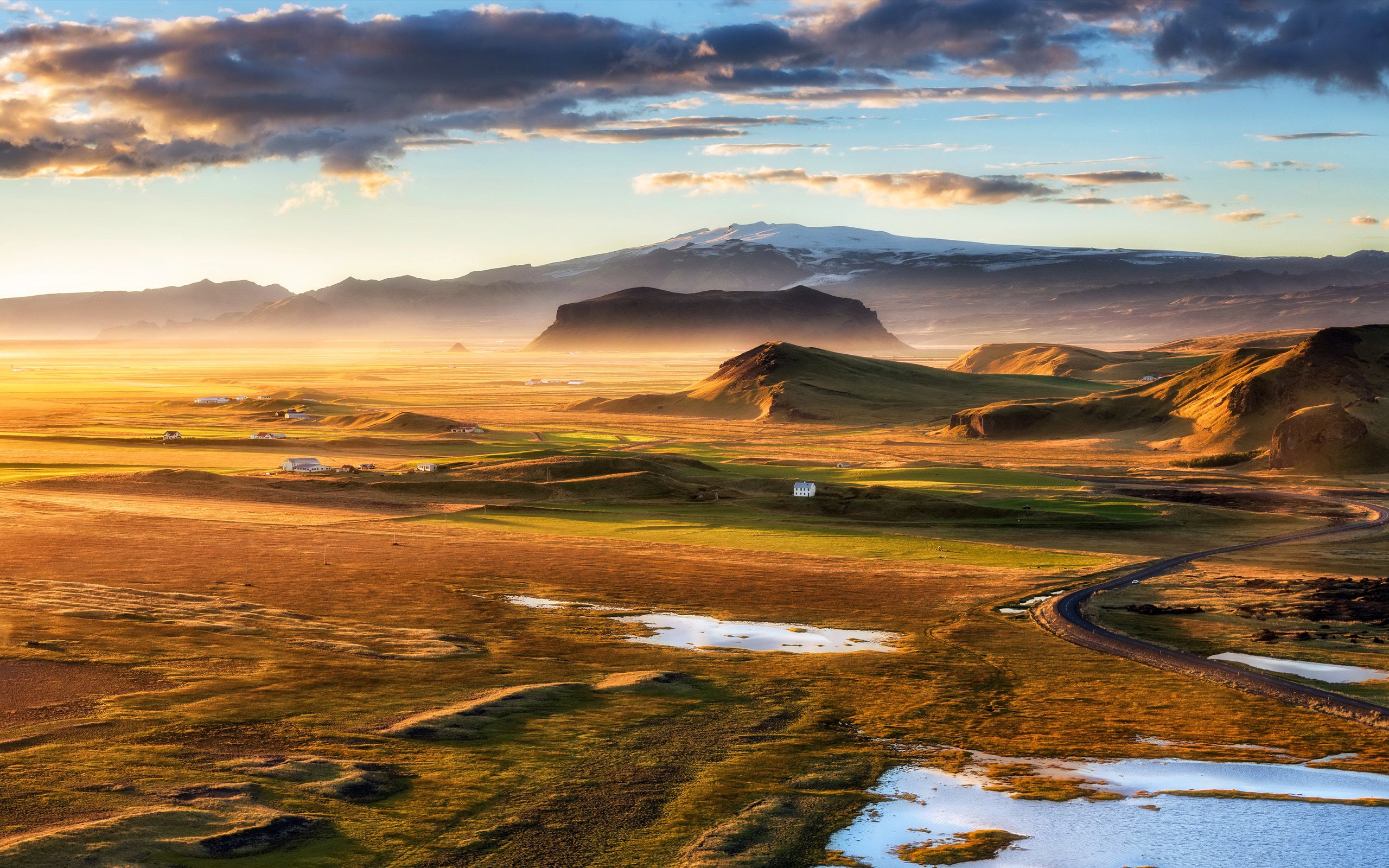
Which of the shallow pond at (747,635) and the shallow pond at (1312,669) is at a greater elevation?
the shallow pond at (747,635)

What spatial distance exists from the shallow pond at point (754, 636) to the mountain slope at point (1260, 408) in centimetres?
9335

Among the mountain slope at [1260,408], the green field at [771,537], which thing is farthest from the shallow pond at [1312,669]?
the mountain slope at [1260,408]

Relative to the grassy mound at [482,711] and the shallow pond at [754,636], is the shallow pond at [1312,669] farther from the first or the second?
the grassy mound at [482,711]

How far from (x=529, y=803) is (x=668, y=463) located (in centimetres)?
8479

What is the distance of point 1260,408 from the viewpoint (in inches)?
5871

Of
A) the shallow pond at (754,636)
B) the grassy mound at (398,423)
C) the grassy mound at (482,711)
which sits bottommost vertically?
the shallow pond at (754,636)

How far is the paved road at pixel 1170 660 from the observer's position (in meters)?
38.0

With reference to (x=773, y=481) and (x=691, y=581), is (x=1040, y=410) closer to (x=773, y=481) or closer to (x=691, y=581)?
(x=773, y=481)

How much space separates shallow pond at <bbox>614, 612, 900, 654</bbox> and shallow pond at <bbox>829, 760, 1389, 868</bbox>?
611 inches

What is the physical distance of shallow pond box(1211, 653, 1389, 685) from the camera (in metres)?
42.0

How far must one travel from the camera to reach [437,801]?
1120 inches

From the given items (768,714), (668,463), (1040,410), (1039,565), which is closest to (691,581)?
(1039,565)

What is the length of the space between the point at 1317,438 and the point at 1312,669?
92275mm

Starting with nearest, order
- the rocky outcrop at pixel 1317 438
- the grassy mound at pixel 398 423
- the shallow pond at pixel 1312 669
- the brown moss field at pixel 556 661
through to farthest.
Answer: the brown moss field at pixel 556 661 → the shallow pond at pixel 1312 669 → the rocky outcrop at pixel 1317 438 → the grassy mound at pixel 398 423
